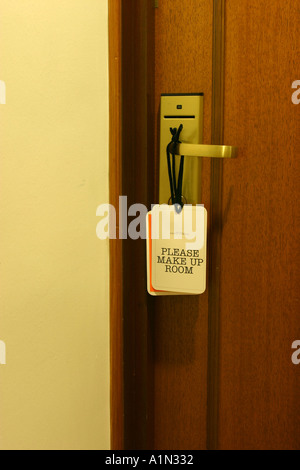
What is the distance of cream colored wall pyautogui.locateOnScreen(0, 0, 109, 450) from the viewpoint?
2.53ft

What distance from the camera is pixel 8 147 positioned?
0.77 metres

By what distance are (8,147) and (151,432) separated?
655 millimetres

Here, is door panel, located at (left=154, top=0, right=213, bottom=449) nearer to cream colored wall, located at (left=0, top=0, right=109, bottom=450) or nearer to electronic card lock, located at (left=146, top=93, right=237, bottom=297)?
electronic card lock, located at (left=146, top=93, right=237, bottom=297)

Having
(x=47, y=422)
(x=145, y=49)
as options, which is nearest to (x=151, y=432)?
(x=47, y=422)

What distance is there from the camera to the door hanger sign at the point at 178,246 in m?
0.82

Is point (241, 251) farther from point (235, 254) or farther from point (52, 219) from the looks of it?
point (52, 219)

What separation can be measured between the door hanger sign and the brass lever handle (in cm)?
10

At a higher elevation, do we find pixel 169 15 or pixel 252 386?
pixel 169 15

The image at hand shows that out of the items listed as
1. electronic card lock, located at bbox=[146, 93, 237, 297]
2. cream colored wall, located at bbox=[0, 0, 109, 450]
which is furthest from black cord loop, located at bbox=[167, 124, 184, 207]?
cream colored wall, located at bbox=[0, 0, 109, 450]

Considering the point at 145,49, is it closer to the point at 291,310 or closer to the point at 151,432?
the point at 291,310

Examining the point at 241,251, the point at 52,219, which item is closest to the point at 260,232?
the point at 241,251

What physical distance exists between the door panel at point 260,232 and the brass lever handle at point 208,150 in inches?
2.2

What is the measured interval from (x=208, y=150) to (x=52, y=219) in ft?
1.04
